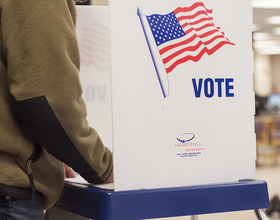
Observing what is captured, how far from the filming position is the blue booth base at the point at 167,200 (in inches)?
37.9

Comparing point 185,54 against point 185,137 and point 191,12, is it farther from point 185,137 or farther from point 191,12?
point 185,137

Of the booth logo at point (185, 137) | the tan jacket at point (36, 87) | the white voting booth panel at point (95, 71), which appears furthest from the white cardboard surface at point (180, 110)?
the white voting booth panel at point (95, 71)

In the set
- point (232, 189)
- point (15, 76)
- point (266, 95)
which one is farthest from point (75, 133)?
point (266, 95)

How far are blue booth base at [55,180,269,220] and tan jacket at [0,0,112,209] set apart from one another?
0.15m

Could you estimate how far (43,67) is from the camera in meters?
0.86

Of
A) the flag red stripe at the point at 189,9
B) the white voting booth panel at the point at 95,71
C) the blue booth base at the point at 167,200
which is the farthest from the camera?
the white voting booth panel at the point at 95,71

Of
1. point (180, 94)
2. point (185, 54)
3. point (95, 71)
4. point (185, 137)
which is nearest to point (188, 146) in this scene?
point (185, 137)

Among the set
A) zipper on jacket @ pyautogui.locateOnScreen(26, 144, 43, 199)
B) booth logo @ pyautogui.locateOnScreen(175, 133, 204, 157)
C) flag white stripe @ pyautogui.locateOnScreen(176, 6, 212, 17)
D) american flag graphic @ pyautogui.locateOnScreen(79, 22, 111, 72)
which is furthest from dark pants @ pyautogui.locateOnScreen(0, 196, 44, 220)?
american flag graphic @ pyautogui.locateOnScreen(79, 22, 111, 72)

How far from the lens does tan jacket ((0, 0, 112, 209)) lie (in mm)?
854

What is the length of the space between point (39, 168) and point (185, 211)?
1.22 ft

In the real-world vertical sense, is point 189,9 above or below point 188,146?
above

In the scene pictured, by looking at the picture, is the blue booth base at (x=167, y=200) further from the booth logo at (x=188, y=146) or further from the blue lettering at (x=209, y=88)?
the blue lettering at (x=209, y=88)

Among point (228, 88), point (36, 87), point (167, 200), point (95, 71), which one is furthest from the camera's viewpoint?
point (95, 71)

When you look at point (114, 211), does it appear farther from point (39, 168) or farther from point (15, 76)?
point (15, 76)
